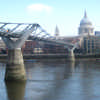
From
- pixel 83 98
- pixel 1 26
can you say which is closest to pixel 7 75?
pixel 1 26

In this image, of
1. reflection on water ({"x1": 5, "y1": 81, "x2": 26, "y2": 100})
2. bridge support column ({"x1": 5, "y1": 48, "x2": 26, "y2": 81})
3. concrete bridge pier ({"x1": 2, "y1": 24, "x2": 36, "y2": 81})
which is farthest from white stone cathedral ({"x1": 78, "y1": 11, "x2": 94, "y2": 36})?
reflection on water ({"x1": 5, "y1": 81, "x2": 26, "y2": 100})

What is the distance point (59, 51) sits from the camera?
12181 centimetres

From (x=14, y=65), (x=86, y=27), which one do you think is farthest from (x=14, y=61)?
(x=86, y=27)

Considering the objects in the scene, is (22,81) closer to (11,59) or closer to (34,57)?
(11,59)

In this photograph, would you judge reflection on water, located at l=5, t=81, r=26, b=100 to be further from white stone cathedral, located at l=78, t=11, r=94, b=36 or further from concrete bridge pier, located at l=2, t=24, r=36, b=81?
white stone cathedral, located at l=78, t=11, r=94, b=36

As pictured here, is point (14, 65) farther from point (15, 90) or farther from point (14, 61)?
point (15, 90)

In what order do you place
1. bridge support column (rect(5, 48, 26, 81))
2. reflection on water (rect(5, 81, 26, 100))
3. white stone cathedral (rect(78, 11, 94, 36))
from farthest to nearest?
white stone cathedral (rect(78, 11, 94, 36))
bridge support column (rect(5, 48, 26, 81))
reflection on water (rect(5, 81, 26, 100))

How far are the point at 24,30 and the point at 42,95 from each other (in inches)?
524

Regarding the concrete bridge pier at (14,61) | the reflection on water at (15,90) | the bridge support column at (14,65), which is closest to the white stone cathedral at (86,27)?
the concrete bridge pier at (14,61)

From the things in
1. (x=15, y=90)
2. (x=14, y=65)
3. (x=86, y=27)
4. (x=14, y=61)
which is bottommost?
(x=15, y=90)

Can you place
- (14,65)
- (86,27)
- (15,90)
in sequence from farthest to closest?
(86,27) < (14,65) < (15,90)

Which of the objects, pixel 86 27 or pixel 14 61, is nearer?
pixel 14 61

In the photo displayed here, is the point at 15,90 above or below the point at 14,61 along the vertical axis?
below

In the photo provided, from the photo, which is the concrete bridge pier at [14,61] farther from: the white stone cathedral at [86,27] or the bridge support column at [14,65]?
the white stone cathedral at [86,27]
